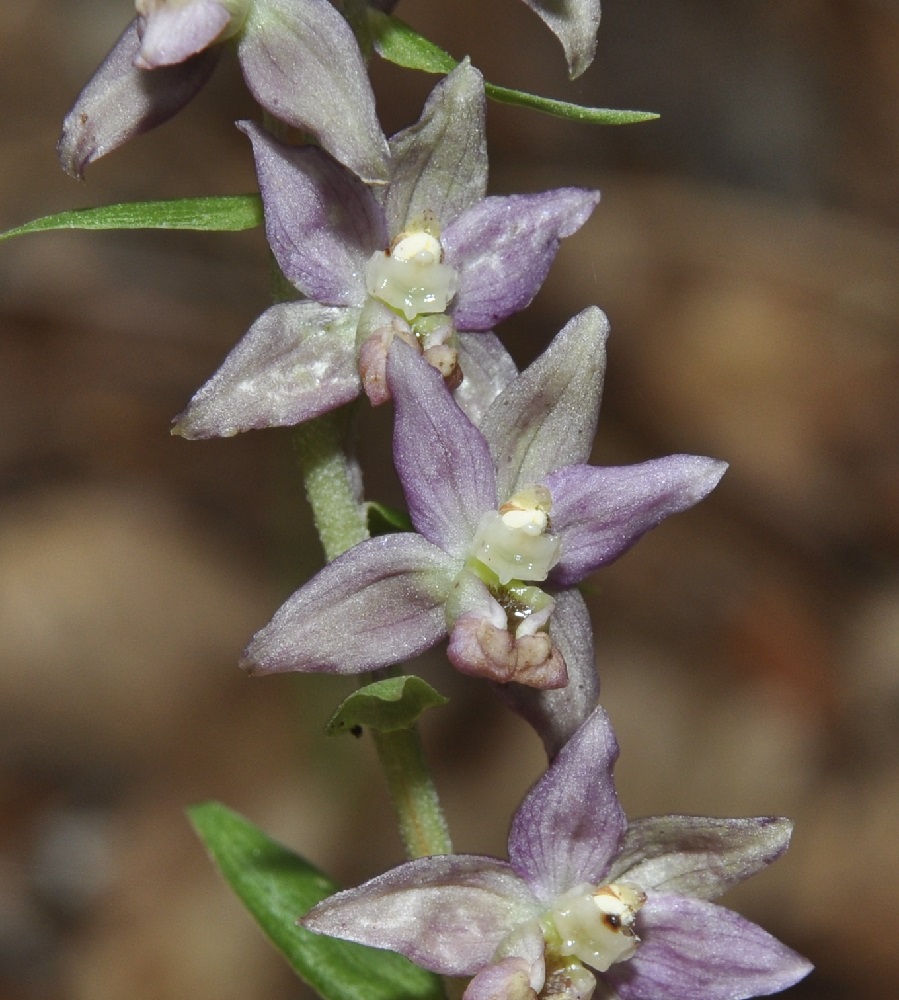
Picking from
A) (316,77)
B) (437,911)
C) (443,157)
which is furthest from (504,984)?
(316,77)

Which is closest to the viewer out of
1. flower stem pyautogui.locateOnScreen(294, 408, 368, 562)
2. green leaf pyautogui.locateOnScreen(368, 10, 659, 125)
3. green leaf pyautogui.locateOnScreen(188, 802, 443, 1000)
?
green leaf pyautogui.locateOnScreen(368, 10, 659, 125)

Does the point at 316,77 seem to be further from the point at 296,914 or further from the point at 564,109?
the point at 296,914

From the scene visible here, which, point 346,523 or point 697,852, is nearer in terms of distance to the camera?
point 697,852

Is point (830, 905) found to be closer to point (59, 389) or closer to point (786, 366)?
point (786, 366)

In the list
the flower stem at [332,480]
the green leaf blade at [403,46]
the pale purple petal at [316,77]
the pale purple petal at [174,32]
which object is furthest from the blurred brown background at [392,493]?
the pale purple petal at [174,32]

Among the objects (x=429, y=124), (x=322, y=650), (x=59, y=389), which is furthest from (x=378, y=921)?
(x=59, y=389)

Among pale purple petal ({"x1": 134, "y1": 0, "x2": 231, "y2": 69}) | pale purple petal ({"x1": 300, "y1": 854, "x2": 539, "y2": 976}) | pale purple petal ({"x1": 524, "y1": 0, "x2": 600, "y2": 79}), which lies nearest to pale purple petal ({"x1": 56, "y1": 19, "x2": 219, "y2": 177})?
pale purple petal ({"x1": 134, "y1": 0, "x2": 231, "y2": 69})

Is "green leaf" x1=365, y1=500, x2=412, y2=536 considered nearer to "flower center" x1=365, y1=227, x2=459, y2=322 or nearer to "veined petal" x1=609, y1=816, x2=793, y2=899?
"flower center" x1=365, y1=227, x2=459, y2=322
